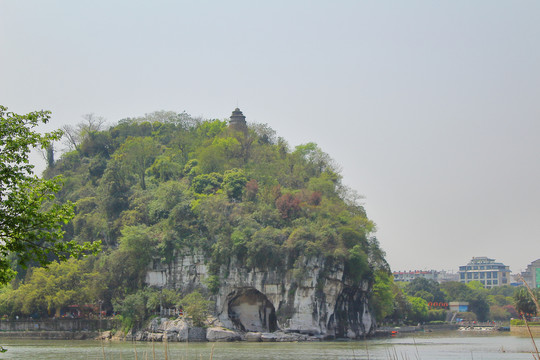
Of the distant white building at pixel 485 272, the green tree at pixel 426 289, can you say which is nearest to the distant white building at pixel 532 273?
the distant white building at pixel 485 272

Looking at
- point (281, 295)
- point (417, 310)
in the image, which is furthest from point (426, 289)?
point (281, 295)

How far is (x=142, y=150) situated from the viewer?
7612 cm

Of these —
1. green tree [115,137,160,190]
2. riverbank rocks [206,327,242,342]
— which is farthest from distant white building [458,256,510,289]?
riverbank rocks [206,327,242,342]

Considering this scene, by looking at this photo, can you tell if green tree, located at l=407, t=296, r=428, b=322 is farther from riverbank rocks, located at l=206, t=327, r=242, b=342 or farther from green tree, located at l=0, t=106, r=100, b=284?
green tree, located at l=0, t=106, r=100, b=284

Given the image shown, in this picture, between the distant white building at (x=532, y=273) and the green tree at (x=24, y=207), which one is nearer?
the green tree at (x=24, y=207)

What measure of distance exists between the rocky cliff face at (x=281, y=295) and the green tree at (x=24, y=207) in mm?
45900

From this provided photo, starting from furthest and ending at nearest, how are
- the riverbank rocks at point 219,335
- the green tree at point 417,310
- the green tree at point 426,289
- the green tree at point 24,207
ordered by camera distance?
the green tree at point 426,289
the green tree at point 417,310
the riverbank rocks at point 219,335
the green tree at point 24,207

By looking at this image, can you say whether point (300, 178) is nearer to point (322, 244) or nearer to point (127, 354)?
point (322, 244)

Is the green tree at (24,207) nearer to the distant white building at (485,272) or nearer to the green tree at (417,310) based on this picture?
the green tree at (417,310)

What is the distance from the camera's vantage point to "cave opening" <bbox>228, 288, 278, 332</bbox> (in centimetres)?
6025

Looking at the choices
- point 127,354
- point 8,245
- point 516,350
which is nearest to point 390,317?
point 516,350

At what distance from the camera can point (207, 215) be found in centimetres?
6269

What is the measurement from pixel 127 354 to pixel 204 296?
2023cm

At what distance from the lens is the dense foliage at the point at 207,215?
194ft
